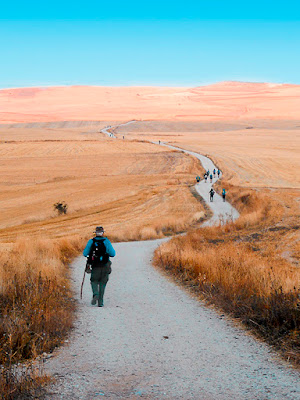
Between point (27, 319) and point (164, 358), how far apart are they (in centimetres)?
217

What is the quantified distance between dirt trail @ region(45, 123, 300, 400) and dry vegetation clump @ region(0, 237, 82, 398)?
0.87 ft

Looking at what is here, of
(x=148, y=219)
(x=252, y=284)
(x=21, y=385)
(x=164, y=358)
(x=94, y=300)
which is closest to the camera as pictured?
(x=21, y=385)

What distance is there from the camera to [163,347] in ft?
23.3

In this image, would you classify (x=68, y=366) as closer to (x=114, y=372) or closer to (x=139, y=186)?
(x=114, y=372)

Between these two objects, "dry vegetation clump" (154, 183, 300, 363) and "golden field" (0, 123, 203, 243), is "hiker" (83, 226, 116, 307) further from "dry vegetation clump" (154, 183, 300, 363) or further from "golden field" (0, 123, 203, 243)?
"golden field" (0, 123, 203, 243)

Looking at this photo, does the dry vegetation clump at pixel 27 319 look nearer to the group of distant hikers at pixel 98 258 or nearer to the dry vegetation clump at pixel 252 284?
the group of distant hikers at pixel 98 258

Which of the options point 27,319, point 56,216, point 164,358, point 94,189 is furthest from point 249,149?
point 164,358

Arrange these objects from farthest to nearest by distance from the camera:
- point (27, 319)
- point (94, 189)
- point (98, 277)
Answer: point (94, 189)
point (98, 277)
point (27, 319)

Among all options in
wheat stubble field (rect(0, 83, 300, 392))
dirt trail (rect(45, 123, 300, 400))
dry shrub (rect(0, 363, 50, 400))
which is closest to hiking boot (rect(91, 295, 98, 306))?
dirt trail (rect(45, 123, 300, 400))

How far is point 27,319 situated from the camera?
7.28 m

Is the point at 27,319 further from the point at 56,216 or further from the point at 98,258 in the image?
the point at 56,216

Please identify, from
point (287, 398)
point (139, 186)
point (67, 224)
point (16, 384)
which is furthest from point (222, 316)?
point (139, 186)

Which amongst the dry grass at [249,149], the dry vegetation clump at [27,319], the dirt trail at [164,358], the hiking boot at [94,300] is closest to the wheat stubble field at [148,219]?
the dry vegetation clump at [27,319]

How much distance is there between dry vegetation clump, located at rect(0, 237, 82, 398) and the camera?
5.40m
